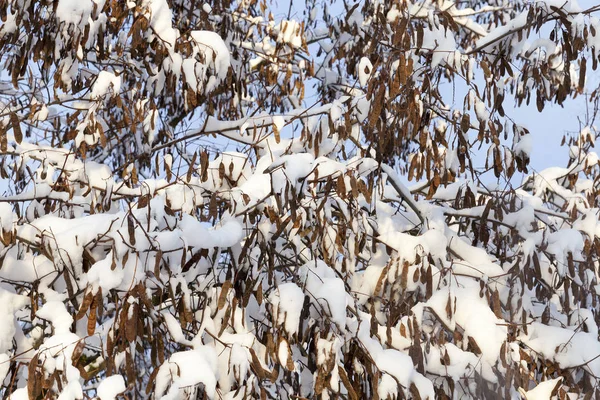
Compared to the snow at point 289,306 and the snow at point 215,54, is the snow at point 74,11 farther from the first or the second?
the snow at point 289,306

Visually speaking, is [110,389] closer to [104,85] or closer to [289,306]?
[289,306]

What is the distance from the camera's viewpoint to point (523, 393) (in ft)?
8.06

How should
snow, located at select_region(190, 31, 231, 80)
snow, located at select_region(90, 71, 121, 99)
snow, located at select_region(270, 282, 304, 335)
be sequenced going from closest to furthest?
snow, located at select_region(270, 282, 304, 335) → snow, located at select_region(90, 71, 121, 99) → snow, located at select_region(190, 31, 231, 80)

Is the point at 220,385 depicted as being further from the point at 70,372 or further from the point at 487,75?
the point at 487,75

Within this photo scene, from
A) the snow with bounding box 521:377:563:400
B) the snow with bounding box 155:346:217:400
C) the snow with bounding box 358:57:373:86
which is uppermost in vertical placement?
the snow with bounding box 358:57:373:86

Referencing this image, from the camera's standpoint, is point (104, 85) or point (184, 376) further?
point (104, 85)

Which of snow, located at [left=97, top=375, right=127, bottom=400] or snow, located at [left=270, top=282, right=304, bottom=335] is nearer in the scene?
snow, located at [left=97, top=375, right=127, bottom=400]

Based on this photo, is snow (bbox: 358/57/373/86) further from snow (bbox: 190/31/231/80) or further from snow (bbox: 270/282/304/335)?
snow (bbox: 270/282/304/335)

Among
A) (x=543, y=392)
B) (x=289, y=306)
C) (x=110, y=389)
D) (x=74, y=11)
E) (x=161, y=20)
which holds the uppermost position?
(x=161, y=20)

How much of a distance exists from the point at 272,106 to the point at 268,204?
128 inches

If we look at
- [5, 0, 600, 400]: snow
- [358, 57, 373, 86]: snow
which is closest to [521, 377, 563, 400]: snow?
[5, 0, 600, 400]: snow

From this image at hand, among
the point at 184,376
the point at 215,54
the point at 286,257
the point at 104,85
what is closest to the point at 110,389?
the point at 184,376

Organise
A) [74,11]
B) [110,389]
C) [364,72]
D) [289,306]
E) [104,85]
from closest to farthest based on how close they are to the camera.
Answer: [110,389]
[289,306]
[74,11]
[104,85]
[364,72]

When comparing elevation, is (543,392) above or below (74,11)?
below
